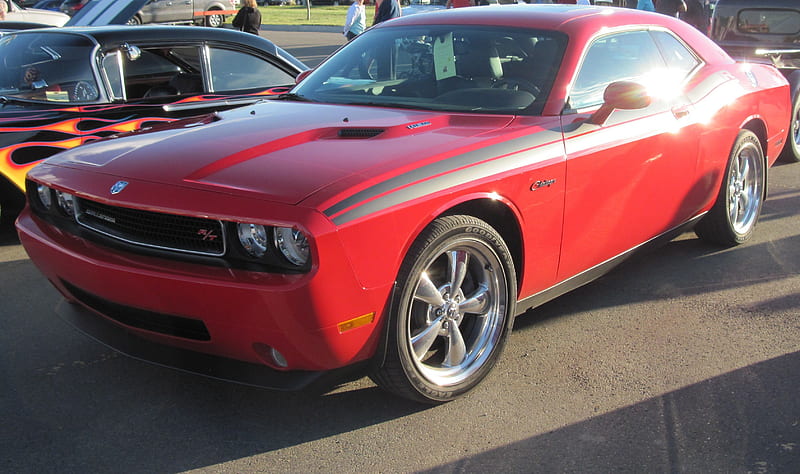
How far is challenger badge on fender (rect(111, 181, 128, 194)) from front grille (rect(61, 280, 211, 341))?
1.36 ft

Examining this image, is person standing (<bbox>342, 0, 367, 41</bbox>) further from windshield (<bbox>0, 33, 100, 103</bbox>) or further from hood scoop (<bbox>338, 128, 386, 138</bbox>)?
hood scoop (<bbox>338, 128, 386, 138</bbox>)

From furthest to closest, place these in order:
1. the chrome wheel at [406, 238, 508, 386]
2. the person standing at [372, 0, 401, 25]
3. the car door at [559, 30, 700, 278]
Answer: the person standing at [372, 0, 401, 25], the car door at [559, 30, 700, 278], the chrome wheel at [406, 238, 508, 386]

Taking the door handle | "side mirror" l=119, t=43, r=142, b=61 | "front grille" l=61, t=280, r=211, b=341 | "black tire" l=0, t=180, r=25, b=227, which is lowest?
"black tire" l=0, t=180, r=25, b=227

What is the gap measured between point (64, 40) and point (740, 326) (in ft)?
16.3

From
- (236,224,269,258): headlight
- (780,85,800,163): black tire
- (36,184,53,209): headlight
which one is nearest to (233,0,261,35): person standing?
(780,85,800,163): black tire

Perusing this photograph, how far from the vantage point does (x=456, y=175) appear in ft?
9.98

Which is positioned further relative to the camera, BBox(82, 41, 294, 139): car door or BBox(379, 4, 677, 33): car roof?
BBox(82, 41, 294, 139): car door

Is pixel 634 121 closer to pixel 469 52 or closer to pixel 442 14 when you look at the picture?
pixel 469 52

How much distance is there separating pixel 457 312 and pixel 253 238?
38.5 inches

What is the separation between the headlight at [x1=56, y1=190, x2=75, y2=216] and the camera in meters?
3.30

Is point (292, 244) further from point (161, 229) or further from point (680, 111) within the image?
point (680, 111)

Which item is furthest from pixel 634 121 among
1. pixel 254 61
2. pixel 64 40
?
pixel 64 40

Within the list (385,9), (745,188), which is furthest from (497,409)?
(385,9)

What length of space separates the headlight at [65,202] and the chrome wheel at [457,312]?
1508 millimetres
